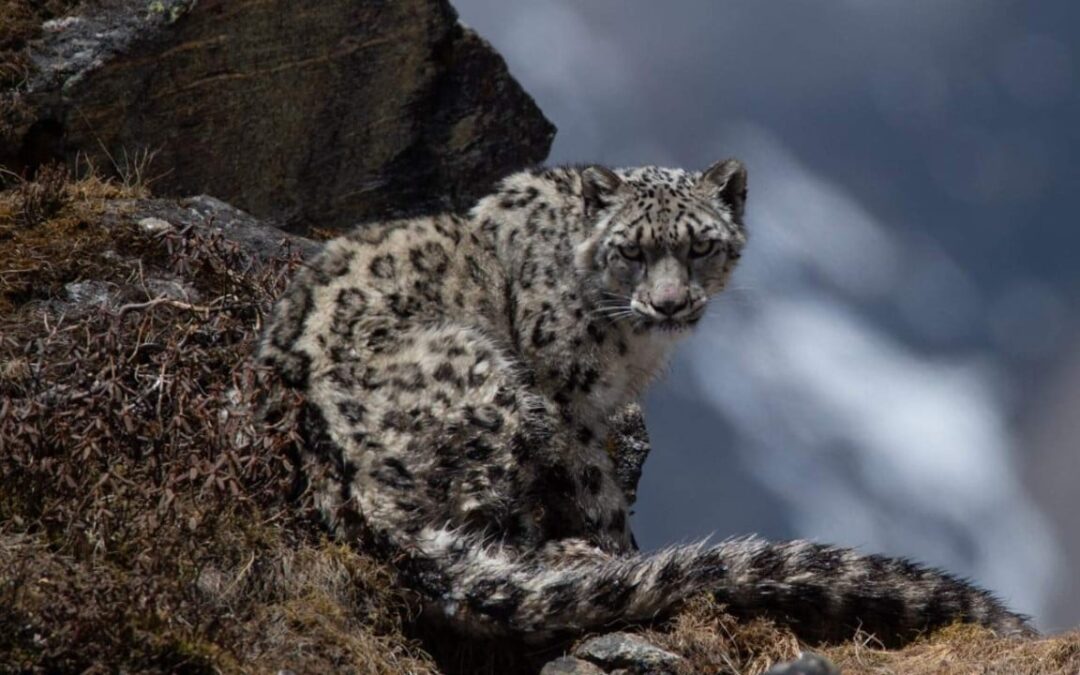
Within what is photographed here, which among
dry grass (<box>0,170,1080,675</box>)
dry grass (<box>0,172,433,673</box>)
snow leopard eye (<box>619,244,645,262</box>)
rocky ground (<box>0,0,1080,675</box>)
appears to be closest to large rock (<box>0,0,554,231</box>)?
rocky ground (<box>0,0,1080,675</box>)

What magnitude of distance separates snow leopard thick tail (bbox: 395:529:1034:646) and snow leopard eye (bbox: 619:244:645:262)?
6.84ft

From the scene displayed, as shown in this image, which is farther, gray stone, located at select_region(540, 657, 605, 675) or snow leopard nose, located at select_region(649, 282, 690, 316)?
snow leopard nose, located at select_region(649, 282, 690, 316)

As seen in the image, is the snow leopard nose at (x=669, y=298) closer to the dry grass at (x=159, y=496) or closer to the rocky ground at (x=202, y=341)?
the rocky ground at (x=202, y=341)

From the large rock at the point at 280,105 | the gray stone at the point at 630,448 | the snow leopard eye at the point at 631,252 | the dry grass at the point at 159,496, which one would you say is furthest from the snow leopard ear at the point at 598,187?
the large rock at the point at 280,105

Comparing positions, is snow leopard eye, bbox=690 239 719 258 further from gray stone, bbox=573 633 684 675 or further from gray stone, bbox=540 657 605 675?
gray stone, bbox=540 657 605 675

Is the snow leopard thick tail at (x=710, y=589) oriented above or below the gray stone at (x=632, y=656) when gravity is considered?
above

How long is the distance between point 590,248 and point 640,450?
2.50m

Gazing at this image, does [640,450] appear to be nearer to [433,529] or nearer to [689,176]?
[689,176]

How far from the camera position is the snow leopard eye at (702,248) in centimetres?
1027

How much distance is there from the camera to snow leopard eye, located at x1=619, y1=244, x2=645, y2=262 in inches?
401

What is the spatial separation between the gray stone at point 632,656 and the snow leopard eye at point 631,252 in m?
2.70

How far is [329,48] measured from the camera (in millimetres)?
14867

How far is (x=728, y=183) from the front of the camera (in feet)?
35.1

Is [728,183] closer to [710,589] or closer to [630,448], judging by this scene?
[630,448]
